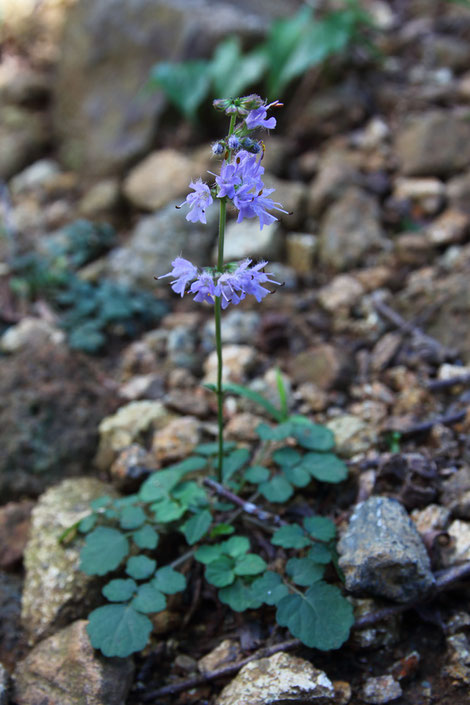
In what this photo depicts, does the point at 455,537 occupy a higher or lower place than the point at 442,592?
higher

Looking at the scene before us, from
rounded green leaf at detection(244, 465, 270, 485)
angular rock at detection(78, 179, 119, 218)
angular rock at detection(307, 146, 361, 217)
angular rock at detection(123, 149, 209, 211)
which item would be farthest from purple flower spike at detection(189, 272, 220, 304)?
angular rock at detection(78, 179, 119, 218)

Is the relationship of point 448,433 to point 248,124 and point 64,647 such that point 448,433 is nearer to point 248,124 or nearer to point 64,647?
point 248,124

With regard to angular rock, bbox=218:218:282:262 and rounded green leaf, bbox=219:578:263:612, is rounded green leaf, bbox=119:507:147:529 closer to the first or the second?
rounded green leaf, bbox=219:578:263:612

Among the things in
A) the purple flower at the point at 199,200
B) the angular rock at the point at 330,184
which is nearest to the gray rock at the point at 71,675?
the purple flower at the point at 199,200

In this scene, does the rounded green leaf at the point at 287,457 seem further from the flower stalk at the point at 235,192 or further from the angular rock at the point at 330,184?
the angular rock at the point at 330,184

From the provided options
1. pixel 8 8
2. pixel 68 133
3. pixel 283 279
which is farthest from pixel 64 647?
pixel 8 8

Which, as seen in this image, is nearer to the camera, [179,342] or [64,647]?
[64,647]

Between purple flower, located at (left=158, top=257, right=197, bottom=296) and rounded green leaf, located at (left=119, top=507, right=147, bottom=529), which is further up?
purple flower, located at (left=158, top=257, right=197, bottom=296)
